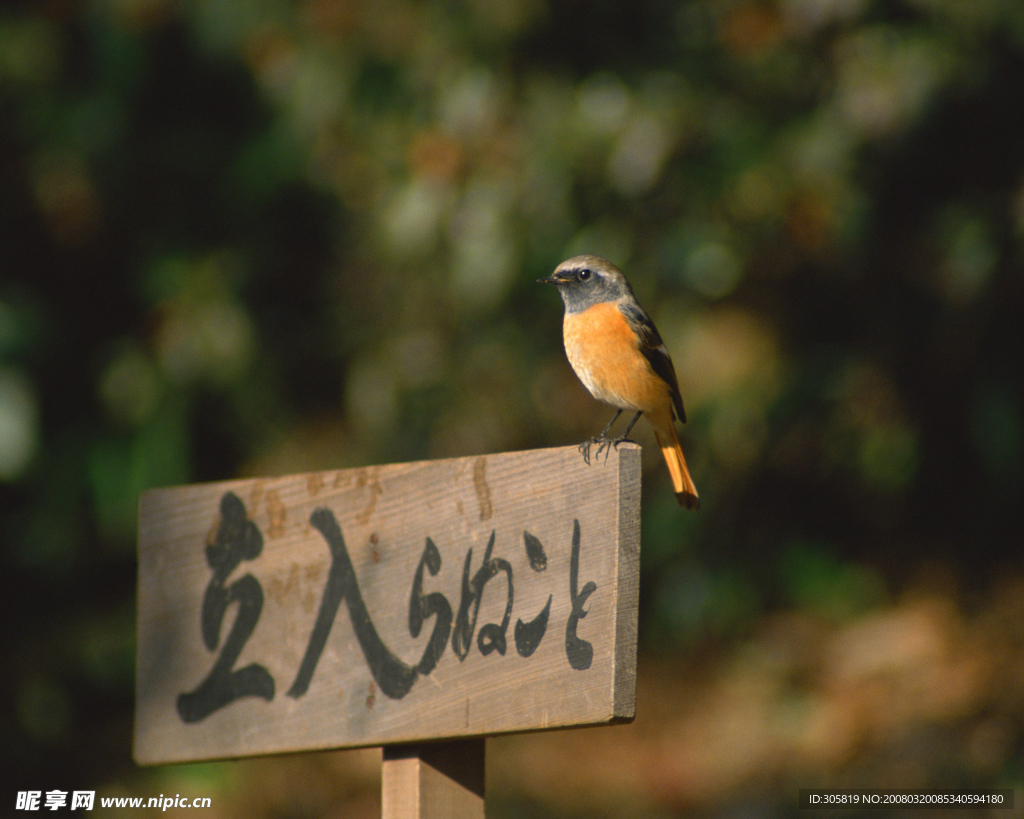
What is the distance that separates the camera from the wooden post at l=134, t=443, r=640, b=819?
184 cm

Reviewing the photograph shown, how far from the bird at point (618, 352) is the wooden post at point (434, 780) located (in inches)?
35.8

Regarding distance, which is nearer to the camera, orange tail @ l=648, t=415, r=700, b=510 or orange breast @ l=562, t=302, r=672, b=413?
orange tail @ l=648, t=415, r=700, b=510

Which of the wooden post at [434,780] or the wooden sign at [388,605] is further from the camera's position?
the wooden post at [434,780]

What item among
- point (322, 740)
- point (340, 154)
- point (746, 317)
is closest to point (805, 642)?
point (746, 317)

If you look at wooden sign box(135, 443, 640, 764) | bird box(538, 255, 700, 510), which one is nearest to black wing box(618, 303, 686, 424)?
bird box(538, 255, 700, 510)

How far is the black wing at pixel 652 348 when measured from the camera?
297cm

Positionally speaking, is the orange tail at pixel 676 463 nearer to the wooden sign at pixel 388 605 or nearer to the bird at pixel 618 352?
the bird at pixel 618 352

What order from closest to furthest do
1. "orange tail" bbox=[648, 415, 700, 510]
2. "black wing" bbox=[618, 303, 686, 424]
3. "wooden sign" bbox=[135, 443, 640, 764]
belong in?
"wooden sign" bbox=[135, 443, 640, 764], "orange tail" bbox=[648, 415, 700, 510], "black wing" bbox=[618, 303, 686, 424]

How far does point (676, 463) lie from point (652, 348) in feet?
1.10

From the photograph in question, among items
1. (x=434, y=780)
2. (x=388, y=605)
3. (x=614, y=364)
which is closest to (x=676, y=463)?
(x=614, y=364)

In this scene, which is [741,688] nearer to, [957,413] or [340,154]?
[957,413]

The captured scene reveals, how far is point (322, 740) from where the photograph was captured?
215cm

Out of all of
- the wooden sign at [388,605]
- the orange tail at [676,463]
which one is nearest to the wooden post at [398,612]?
the wooden sign at [388,605]

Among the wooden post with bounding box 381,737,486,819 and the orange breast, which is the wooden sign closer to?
the wooden post with bounding box 381,737,486,819
